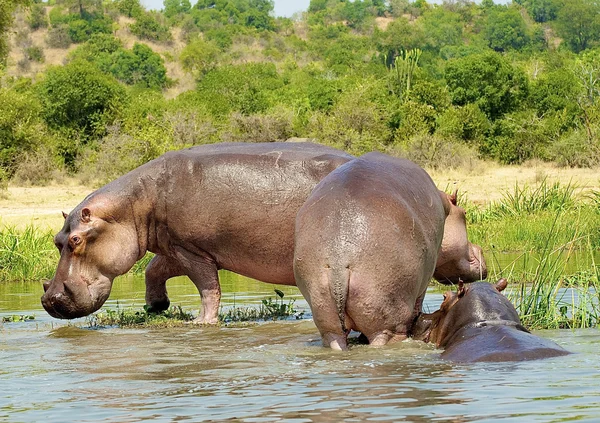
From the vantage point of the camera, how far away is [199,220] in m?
7.46

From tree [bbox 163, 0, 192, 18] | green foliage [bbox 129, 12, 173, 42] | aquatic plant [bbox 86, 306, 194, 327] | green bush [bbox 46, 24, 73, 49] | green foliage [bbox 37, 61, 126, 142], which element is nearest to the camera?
aquatic plant [bbox 86, 306, 194, 327]

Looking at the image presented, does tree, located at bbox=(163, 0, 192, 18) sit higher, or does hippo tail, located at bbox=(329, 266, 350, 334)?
tree, located at bbox=(163, 0, 192, 18)

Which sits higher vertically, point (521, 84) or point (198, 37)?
point (198, 37)

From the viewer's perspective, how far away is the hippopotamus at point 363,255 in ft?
18.3

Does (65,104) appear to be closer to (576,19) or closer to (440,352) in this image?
(440,352)

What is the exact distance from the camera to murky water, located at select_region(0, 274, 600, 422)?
437 centimetres

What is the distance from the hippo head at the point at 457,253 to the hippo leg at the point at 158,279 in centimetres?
198

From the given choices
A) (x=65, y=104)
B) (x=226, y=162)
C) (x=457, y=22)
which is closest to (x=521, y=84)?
(x=65, y=104)

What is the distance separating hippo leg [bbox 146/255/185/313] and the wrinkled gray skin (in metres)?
0.42

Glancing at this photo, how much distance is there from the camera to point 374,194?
5816 millimetres

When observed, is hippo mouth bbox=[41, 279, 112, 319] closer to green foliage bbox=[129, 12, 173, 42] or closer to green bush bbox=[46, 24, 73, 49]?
green bush bbox=[46, 24, 73, 49]

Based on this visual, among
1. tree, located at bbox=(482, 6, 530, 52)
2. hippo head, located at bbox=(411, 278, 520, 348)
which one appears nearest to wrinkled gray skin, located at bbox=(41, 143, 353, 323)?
hippo head, located at bbox=(411, 278, 520, 348)

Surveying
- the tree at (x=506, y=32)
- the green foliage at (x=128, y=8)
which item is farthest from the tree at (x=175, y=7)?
the tree at (x=506, y=32)

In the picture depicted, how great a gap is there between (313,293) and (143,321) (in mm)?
2519
